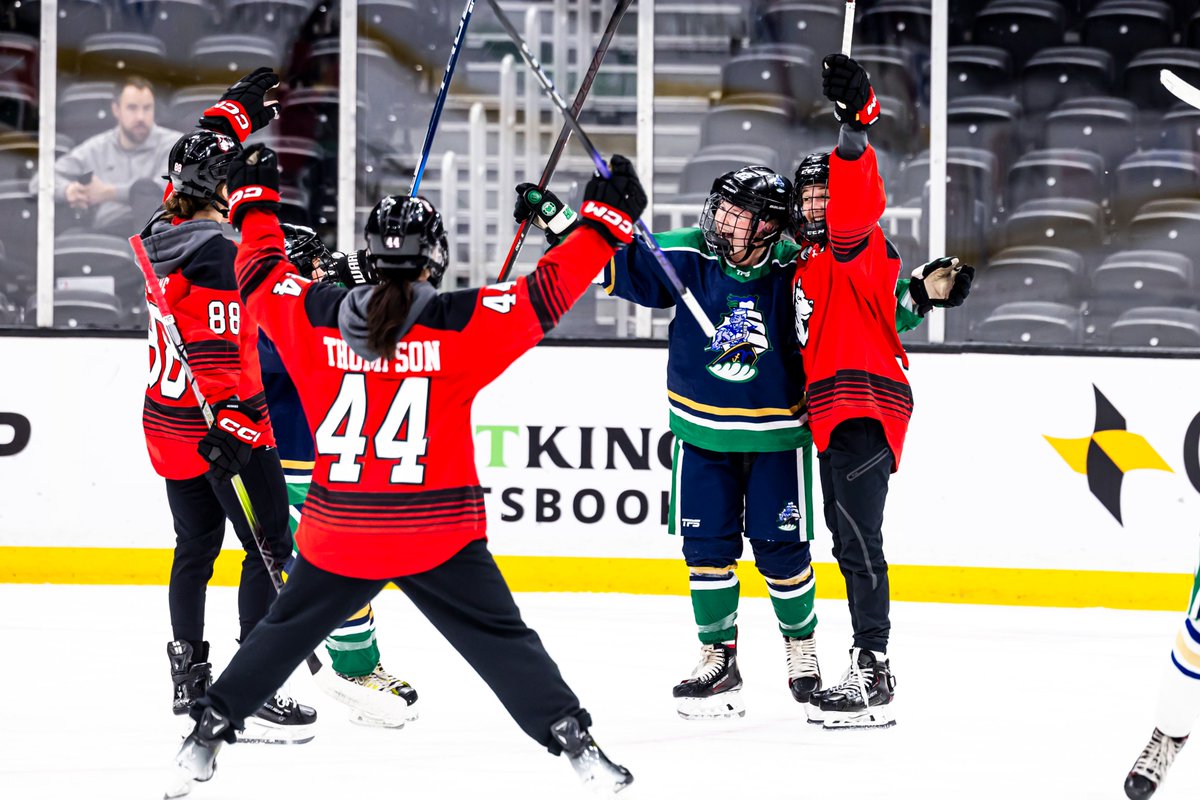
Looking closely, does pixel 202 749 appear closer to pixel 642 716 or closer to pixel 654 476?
pixel 642 716

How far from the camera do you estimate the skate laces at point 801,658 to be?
139 inches

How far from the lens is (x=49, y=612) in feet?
15.3

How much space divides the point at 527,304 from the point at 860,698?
1.38 m

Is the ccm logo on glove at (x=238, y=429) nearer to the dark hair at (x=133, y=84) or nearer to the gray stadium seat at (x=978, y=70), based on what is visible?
the dark hair at (x=133, y=84)

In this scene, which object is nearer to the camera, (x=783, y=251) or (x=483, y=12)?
(x=783, y=251)

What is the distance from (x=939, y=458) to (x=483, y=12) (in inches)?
94.8

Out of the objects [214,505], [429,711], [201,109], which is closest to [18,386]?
[201,109]

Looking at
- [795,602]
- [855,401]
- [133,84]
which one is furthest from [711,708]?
[133,84]

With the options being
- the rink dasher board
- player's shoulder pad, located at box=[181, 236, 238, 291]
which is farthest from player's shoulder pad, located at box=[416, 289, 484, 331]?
the rink dasher board

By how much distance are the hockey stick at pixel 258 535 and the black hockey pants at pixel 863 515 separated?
3.44 feet

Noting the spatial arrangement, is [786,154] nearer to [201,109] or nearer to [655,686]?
[201,109]

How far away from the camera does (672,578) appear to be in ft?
16.6

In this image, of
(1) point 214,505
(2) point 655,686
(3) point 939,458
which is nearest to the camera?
(1) point 214,505

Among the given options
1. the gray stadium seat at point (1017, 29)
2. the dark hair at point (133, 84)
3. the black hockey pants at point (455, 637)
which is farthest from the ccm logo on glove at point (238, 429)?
the gray stadium seat at point (1017, 29)
